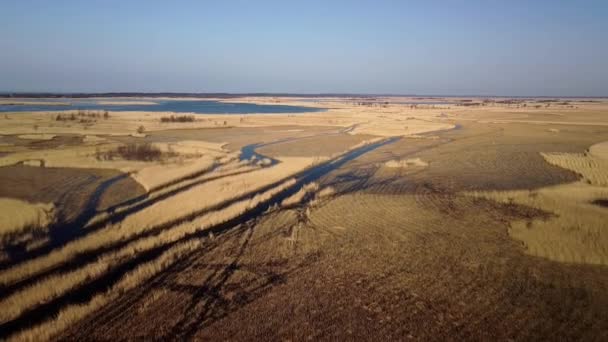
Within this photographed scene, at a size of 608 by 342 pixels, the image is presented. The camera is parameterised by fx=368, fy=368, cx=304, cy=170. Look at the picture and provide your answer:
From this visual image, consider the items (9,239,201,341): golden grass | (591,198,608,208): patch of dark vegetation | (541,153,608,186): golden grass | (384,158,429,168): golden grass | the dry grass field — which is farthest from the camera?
(384,158,429,168): golden grass

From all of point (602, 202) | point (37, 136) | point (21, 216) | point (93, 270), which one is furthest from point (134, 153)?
point (602, 202)

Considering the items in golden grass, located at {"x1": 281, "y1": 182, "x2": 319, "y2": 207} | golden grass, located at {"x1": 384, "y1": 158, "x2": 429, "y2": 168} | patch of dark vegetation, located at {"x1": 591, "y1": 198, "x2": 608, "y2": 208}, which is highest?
golden grass, located at {"x1": 384, "y1": 158, "x2": 429, "y2": 168}

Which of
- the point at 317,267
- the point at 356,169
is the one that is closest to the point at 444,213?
the point at 317,267

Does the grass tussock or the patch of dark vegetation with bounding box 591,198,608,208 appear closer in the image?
the patch of dark vegetation with bounding box 591,198,608,208

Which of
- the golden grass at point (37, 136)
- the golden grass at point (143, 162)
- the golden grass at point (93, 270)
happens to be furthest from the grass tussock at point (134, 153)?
the golden grass at point (93, 270)

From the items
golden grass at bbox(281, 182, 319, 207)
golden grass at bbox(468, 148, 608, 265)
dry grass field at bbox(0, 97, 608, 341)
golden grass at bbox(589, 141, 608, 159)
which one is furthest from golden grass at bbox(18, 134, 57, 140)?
golden grass at bbox(589, 141, 608, 159)

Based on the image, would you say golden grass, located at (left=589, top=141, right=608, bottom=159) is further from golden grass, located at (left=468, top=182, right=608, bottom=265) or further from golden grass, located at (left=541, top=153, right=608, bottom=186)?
golden grass, located at (left=468, top=182, right=608, bottom=265)

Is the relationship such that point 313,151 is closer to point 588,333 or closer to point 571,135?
point 588,333
